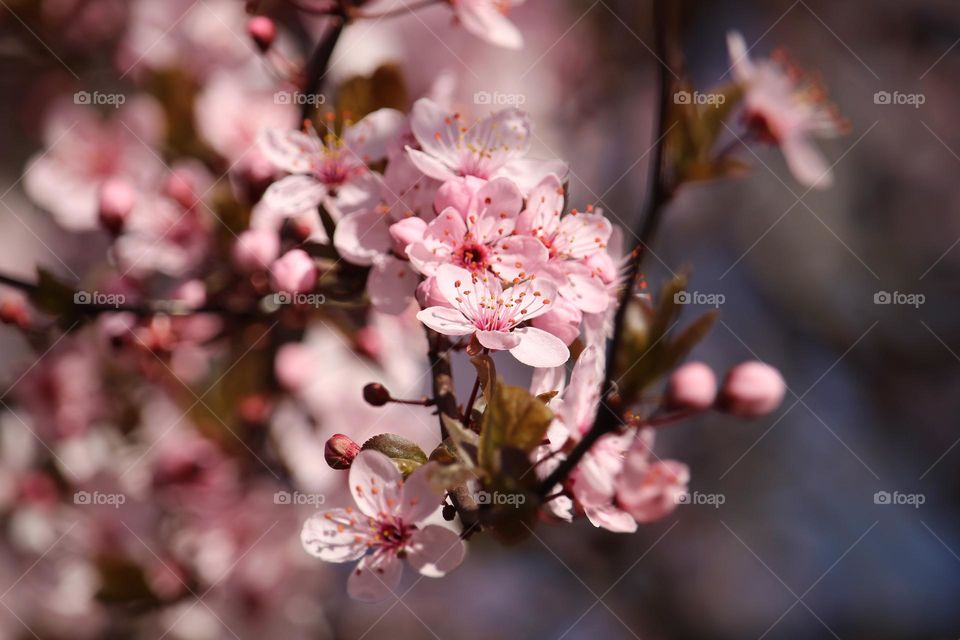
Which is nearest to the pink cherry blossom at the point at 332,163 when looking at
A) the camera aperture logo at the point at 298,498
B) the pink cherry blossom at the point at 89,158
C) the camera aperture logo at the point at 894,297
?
the pink cherry blossom at the point at 89,158

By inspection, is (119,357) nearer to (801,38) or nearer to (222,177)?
(222,177)

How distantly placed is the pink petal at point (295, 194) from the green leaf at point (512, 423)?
1.71 ft

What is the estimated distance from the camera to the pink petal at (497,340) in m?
0.99

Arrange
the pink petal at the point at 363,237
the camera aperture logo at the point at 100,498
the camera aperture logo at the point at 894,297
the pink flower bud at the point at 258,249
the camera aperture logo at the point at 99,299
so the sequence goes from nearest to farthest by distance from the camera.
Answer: the pink petal at the point at 363,237
the camera aperture logo at the point at 99,299
the pink flower bud at the point at 258,249
the camera aperture logo at the point at 100,498
the camera aperture logo at the point at 894,297

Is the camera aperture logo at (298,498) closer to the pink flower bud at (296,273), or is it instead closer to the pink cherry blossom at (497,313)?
the pink flower bud at (296,273)

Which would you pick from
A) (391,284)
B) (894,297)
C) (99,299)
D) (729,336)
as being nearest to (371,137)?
(391,284)

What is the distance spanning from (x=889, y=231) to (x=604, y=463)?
3.75 metres

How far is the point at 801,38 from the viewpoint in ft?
13.1

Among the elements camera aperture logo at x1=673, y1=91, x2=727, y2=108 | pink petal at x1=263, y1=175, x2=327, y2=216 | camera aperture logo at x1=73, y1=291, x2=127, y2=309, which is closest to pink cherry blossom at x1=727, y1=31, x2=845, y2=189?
camera aperture logo at x1=673, y1=91, x2=727, y2=108

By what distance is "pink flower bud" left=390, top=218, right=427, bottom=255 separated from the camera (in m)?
1.08

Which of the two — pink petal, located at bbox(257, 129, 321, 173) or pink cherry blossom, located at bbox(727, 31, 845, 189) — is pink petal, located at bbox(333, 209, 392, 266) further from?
pink cherry blossom, located at bbox(727, 31, 845, 189)

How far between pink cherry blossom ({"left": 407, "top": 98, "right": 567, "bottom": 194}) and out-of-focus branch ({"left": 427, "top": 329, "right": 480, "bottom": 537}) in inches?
9.5

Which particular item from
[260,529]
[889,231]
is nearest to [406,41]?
[260,529]

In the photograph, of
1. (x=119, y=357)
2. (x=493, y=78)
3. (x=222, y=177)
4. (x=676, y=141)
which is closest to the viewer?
(x=676, y=141)
